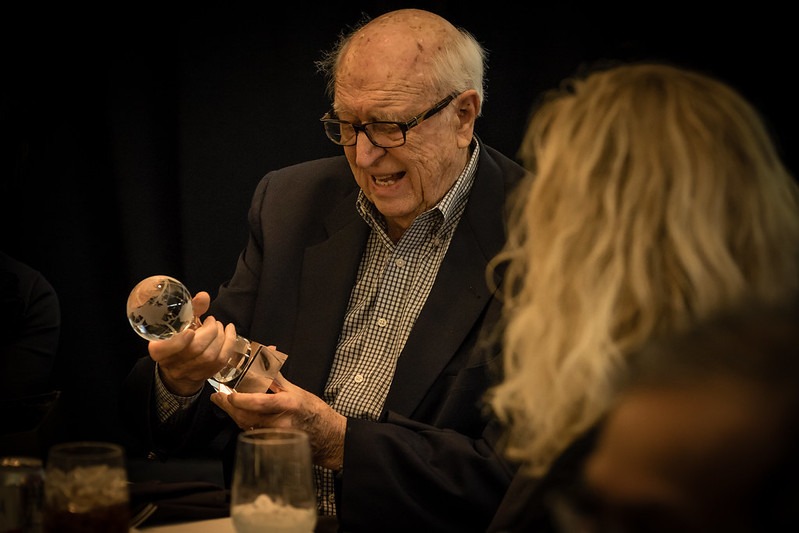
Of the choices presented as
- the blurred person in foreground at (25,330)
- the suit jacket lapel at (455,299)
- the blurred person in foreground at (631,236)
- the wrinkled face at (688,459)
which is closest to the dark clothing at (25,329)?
the blurred person in foreground at (25,330)

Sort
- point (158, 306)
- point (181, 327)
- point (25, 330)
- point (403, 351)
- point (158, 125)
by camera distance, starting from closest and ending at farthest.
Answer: point (158, 306) → point (181, 327) → point (403, 351) → point (25, 330) → point (158, 125)

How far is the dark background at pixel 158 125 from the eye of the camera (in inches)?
130

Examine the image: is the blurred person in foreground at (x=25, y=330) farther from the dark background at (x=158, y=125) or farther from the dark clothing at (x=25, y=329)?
the dark background at (x=158, y=125)

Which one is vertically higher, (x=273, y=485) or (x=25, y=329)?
(x=273, y=485)

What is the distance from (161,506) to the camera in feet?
5.17

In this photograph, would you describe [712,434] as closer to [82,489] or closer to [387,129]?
[82,489]

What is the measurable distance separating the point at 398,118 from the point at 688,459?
186cm

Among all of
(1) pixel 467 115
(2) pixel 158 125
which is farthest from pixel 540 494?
(2) pixel 158 125

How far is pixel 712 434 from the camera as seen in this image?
2.23ft

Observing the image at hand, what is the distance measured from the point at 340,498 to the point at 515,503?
0.79m

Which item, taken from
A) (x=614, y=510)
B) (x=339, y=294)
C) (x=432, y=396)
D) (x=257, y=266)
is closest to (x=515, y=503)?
(x=614, y=510)

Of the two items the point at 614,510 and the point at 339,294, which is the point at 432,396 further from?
the point at 614,510

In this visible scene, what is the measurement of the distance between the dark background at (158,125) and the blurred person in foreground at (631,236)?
6.40 feet

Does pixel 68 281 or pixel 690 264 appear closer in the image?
pixel 690 264
